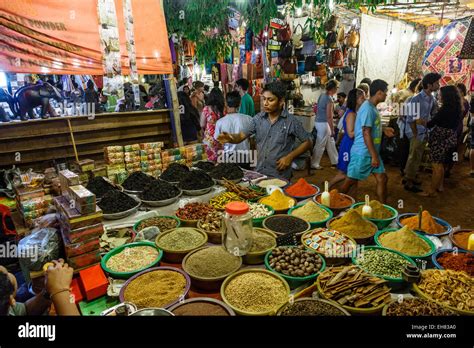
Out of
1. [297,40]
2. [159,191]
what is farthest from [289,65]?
[159,191]

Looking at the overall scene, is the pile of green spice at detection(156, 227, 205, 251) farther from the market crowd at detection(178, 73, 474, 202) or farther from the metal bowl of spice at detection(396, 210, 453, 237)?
the metal bowl of spice at detection(396, 210, 453, 237)

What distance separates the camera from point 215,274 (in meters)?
1.80

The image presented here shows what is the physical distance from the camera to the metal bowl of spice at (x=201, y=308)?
1.54 metres

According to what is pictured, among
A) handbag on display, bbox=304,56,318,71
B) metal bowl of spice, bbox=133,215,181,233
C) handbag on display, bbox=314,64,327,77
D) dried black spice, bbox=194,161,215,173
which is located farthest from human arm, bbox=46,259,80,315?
handbag on display, bbox=314,64,327,77

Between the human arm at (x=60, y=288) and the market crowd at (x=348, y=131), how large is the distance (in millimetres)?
2148

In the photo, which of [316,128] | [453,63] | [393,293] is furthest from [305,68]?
[393,293]

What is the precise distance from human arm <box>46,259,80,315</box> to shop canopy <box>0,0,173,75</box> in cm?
231

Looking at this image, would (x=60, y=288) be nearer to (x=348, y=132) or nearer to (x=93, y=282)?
(x=93, y=282)

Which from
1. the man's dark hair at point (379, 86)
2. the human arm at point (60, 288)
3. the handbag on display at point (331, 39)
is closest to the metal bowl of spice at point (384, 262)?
the human arm at point (60, 288)

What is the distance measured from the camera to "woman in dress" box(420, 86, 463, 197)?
5164 mm

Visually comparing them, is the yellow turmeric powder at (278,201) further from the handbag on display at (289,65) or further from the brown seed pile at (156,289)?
the handbag on display at (289,65)
